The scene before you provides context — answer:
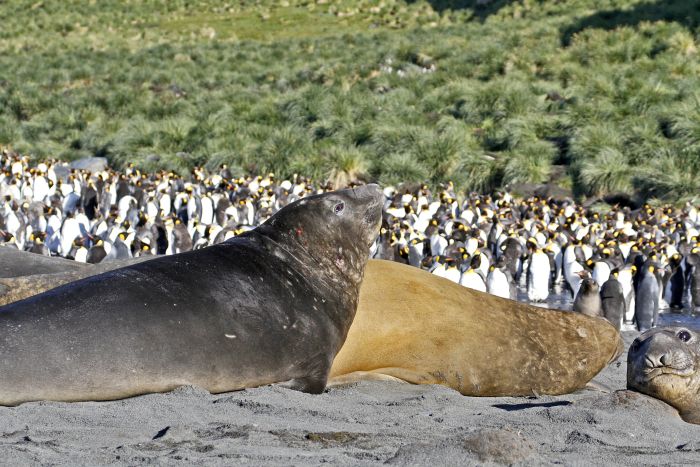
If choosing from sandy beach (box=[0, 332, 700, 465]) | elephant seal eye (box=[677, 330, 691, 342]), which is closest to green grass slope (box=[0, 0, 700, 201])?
elephant seal eye (box=[677, 330, 691, 342])

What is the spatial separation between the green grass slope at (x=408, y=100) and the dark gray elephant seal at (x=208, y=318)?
18.3 metres

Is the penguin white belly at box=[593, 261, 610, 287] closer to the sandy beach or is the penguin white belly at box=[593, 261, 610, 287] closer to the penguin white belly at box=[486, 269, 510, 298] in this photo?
the penguin white belly at box=[486, 269, 510, 298]

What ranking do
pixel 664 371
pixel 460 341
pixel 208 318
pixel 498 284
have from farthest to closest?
pixel 498 284
pixel 460 341
pixel 664 371
pixel 208 318

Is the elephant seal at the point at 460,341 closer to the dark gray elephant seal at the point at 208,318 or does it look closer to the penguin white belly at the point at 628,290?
the dark gray elephant seal at the point at 208,318

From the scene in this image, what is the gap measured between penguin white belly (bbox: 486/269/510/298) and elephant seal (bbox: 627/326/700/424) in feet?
25.3

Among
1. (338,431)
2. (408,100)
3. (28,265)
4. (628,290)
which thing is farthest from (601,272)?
(408,100)

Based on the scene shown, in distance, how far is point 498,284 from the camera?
496 inches

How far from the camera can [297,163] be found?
25.5 m

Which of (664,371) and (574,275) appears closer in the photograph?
(664,371)

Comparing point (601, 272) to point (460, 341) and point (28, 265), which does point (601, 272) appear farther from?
point (28, 265)

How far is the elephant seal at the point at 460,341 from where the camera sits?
520cm

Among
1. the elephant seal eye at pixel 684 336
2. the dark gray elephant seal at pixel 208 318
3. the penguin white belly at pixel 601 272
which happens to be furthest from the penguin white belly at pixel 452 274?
the elephant seal eye at pixel 684 336

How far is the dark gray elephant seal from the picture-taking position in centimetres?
413

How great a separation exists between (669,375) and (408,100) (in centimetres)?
2744
